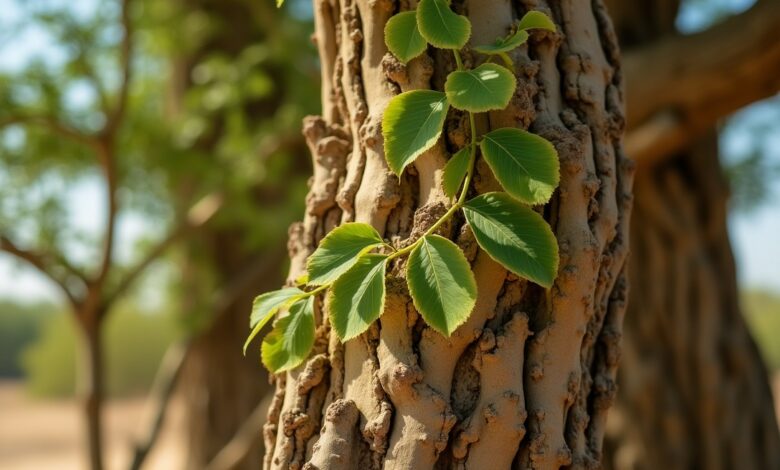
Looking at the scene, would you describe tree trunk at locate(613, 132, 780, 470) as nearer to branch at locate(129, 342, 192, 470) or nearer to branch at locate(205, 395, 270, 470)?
branch at locate(205, 395, 270, 470)

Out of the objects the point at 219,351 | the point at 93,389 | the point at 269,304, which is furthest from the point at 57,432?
the point at 269,304

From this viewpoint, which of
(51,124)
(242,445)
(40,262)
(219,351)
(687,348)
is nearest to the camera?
(687,348)

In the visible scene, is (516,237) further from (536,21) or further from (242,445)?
(242,445)

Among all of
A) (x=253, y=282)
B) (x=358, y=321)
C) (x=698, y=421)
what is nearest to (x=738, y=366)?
(x=698, y=421)

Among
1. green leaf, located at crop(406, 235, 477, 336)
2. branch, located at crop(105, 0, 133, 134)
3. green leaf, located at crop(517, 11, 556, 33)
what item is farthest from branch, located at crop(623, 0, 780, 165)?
branch, located at crop(105, 0, 133, 134)

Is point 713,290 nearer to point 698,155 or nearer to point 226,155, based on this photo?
point 698,155

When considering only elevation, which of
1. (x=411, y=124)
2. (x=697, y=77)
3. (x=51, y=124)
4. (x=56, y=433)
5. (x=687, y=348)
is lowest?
(x=56, y=433)

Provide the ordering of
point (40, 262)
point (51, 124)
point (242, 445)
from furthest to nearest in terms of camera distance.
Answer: point (242, 445), point (51, 124), point (40, 262)
